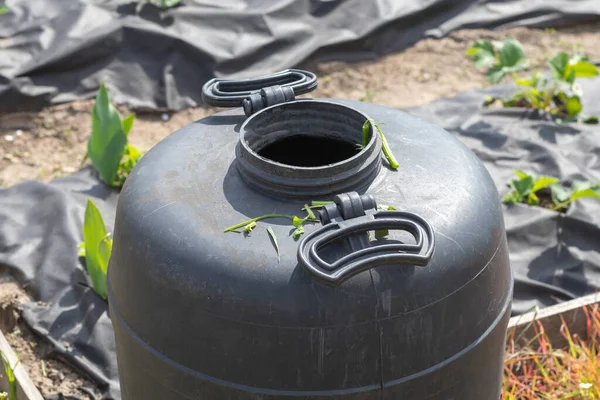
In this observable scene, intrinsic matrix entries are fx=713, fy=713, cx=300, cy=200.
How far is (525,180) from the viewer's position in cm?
406

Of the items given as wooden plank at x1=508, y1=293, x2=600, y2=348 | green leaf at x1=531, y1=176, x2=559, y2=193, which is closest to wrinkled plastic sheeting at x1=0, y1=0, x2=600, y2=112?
green leaf at x1=531, y1=176, x2=559, y2=193

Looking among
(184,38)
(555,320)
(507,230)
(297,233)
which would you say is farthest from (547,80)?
(297,233)

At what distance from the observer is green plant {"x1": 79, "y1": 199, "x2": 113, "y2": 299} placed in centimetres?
322

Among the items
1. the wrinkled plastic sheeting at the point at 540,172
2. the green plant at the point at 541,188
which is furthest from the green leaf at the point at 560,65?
the green plant at the point at 541,188

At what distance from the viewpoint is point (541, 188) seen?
167 inches

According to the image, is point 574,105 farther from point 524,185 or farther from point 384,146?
point 384,146

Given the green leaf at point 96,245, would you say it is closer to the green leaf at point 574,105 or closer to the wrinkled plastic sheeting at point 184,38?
the wrinkled plastic sheeting at point 184,38

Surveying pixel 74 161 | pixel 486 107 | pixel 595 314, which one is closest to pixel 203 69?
pixel 74 161

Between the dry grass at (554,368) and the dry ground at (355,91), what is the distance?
2.72m

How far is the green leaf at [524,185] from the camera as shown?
4055mm

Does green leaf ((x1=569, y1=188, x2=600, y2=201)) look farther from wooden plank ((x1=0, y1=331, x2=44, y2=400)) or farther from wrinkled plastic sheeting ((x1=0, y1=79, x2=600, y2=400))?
wooden plank ((x1=0, y1=331, x2=44, y2=400))

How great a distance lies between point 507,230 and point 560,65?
57.8 inches

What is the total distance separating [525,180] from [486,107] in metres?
1.20

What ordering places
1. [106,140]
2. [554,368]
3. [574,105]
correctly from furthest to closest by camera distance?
[574,105]
[106,140]
[554,368]
